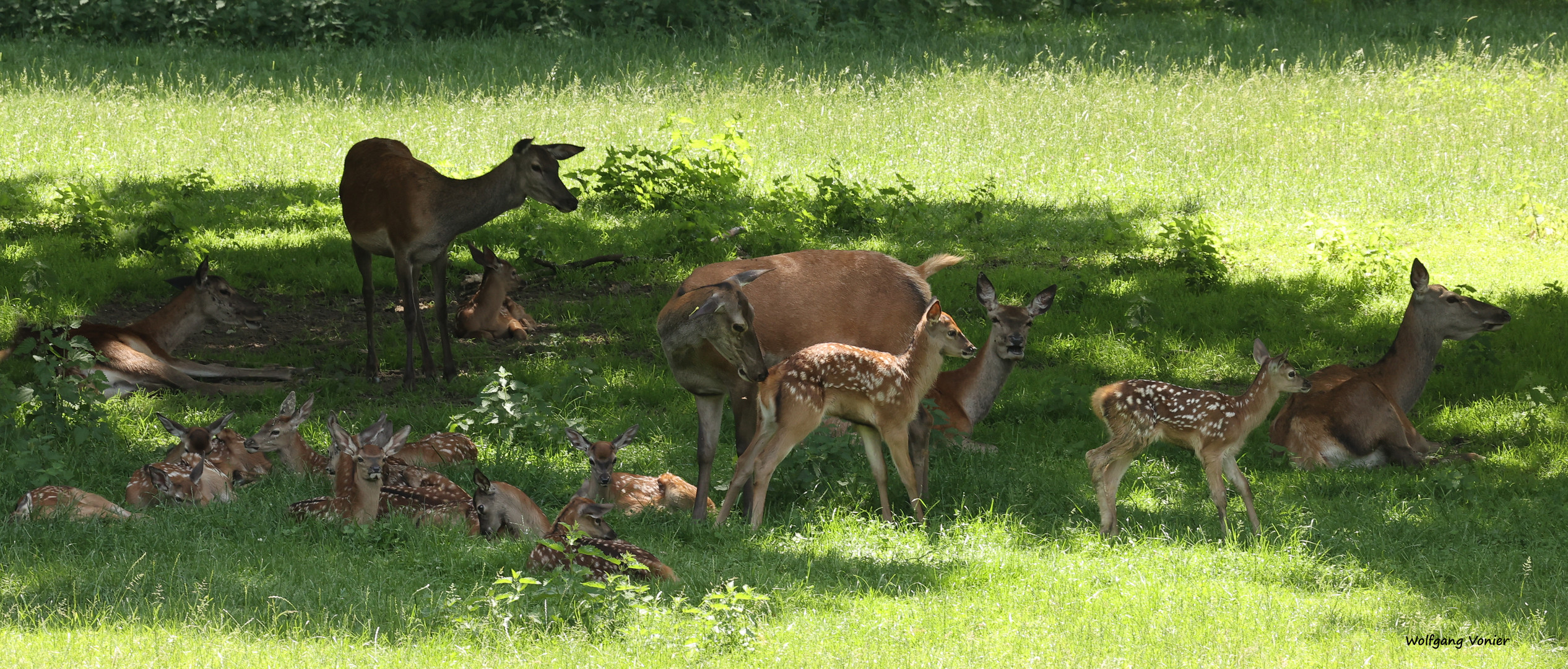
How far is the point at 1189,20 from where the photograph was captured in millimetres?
26609

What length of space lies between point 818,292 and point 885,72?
13.3 metres

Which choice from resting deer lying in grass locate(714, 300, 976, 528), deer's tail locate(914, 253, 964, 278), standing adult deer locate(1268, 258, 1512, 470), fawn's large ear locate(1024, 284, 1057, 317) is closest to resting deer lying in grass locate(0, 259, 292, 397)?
resting deer lying in grass locate(714, 300, 976, 528)

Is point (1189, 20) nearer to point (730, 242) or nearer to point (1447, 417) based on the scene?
point (730, 242)

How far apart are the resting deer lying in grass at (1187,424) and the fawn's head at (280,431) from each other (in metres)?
4.22

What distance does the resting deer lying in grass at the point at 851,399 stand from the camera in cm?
704

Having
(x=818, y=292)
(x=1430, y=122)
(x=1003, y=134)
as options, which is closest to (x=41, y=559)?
(x=818, y=292)

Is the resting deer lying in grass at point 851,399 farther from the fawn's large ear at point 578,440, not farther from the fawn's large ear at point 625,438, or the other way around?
the fawn's large ear at point 578,440

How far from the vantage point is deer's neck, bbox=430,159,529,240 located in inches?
406

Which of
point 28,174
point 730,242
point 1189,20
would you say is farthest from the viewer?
point 1189,20

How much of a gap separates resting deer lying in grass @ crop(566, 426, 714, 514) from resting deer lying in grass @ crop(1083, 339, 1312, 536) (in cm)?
200

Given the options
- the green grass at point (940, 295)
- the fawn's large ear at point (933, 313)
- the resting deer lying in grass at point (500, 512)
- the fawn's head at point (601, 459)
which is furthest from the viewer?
the fawn's large ear at point (933, 313)

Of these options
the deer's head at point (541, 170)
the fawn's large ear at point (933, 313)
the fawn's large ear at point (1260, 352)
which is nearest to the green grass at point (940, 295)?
the fawn's large ear at point (1260, 352)

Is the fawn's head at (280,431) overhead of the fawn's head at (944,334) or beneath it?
beneath

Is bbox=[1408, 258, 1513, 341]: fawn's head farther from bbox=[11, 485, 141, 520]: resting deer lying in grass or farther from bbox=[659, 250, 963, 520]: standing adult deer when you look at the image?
bbox=[11, 485, 141, 520]: resting deer lying in grass
